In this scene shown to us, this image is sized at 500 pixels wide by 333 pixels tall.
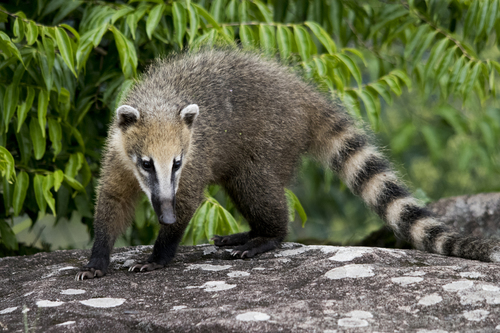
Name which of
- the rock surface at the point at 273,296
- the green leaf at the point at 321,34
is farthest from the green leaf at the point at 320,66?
the rock surface at the point at 273,296

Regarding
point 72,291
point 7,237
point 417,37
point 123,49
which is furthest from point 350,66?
point 7,237

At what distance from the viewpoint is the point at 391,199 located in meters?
4.87

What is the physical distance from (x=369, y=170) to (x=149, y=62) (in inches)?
100

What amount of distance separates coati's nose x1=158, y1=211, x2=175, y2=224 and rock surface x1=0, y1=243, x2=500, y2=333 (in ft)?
1.19

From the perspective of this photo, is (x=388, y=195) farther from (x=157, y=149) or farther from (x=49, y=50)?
(x=49, y=50)

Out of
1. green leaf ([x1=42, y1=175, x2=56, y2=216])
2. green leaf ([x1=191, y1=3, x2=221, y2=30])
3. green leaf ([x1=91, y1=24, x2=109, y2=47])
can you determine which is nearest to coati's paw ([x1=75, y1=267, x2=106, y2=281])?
green leaf ([x1=42, y1=175, x2=56, y2=216])

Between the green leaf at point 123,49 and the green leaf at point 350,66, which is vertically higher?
the green leaf at point 123,49

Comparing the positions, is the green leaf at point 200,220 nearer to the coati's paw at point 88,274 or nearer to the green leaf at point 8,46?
the coati's paw at point 88,274

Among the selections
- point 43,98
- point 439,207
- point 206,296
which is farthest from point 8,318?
point 439,207

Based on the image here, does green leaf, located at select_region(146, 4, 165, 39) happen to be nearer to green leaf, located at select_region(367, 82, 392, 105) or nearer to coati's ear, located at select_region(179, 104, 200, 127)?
coati's ear, located at select_region(179, 104, 200, 127)

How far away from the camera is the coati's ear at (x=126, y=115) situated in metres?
4.27

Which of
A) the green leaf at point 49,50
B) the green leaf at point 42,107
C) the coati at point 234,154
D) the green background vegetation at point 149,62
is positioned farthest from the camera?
the green background vegetation at point 149,62

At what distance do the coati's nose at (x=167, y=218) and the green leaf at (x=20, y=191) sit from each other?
1.54 meters

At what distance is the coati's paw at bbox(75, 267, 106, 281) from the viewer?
392cm
